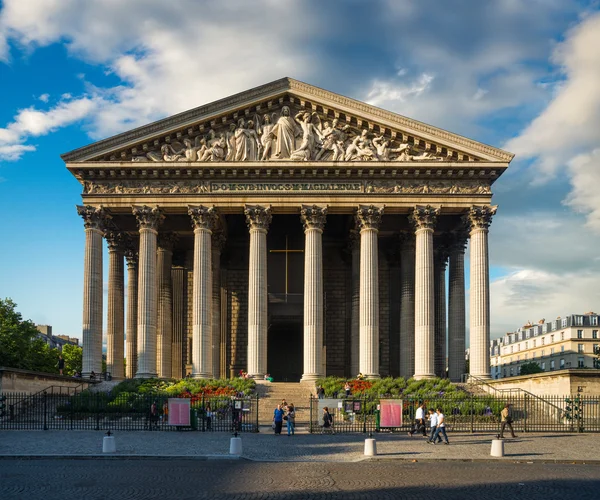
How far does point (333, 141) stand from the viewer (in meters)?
47.8

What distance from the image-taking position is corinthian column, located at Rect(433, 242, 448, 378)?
180 feet

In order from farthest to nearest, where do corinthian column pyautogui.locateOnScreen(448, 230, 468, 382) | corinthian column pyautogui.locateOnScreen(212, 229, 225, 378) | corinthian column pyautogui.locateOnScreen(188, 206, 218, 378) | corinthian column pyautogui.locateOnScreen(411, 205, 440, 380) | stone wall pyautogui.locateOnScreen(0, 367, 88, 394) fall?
corinthian column pyautogui.locateOnScreen(212, 229, 225, 378), corinthian column pyautogui.locateOnScreen(448, 230, 468, 382), corinthian column pyautogui.locateOnScreen(188, 206, 218, 378), corinthian column pyautogui.locateOnScreen(411, 205, 440, 380), stone wall pyautogui.locateOnScreen(0, 367, 88, 394)

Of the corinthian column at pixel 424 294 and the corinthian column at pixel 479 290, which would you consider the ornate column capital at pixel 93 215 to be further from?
the corinthian column at pixel 479 290

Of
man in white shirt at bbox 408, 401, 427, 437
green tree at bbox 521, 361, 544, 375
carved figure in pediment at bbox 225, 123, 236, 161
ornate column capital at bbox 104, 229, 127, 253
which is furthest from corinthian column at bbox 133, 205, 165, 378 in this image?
green tree at bbox 521, 361, 544, 375

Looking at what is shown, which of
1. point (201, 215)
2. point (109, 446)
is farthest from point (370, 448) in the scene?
point (201, 215)

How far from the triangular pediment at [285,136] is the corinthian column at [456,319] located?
7923 mm

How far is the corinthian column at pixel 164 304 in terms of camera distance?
52.8 meters

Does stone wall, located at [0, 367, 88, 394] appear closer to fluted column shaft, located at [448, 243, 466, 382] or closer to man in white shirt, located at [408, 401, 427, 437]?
man in white shirt, located at [408, 401, 427, 437]

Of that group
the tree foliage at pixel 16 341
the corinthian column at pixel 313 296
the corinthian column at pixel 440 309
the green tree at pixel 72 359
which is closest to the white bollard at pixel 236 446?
the corinthian column at pixel 313 296

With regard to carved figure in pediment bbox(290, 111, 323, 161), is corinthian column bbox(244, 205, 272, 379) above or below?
below

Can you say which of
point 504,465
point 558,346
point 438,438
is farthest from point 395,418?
point 558,346

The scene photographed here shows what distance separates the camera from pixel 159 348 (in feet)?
174

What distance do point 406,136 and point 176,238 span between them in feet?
60.2

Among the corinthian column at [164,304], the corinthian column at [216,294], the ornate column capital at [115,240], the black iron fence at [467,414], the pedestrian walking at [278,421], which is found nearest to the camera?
the pedestrian walking at [278,421]
